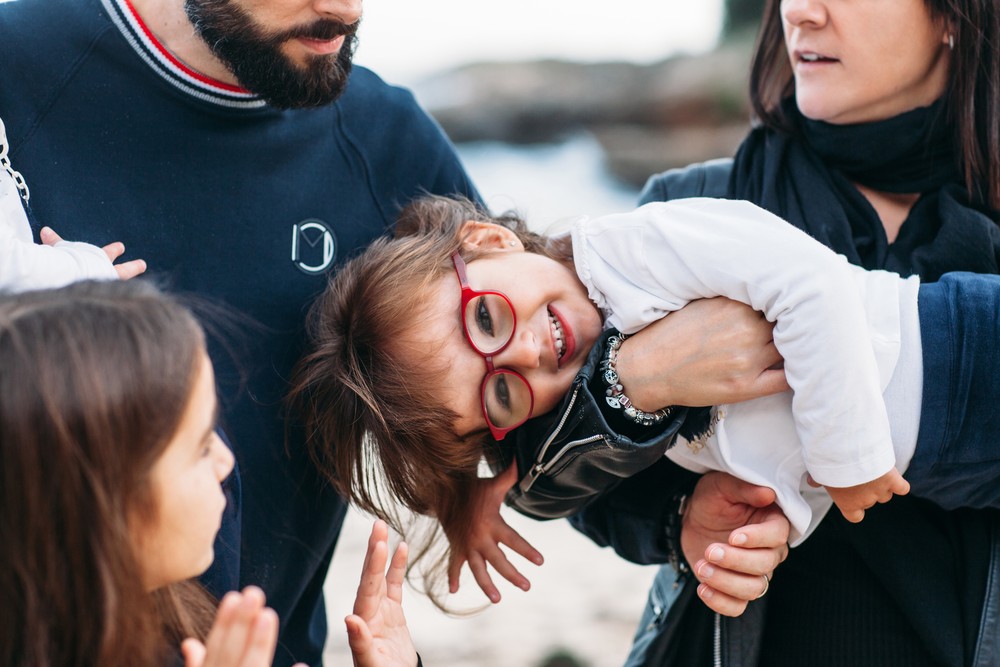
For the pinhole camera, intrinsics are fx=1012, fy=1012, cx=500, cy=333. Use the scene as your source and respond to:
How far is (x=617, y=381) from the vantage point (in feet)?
5.98

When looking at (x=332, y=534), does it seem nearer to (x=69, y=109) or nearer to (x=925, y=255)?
(x=69, y=109)

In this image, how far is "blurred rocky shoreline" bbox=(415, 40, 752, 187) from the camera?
11742 mm

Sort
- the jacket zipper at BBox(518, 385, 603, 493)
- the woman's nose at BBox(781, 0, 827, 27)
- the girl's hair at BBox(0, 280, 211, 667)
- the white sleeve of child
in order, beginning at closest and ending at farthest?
the girl's hair at BBox(0, 280, 211, 667) → the white sleeve of child → the jacket zipper at BBox(518, 385, 603, 493) → the woman's nose at BBox(781, 0, 827, 27)

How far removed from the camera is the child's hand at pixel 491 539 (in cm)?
212

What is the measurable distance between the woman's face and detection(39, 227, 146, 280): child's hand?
134 cm

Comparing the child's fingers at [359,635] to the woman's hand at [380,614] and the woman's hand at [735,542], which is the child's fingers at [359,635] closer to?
the woman's hand at [380,614]

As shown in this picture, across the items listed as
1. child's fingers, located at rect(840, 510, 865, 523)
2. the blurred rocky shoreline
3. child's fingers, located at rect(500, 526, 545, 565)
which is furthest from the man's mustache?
the blurred rocky shoreline

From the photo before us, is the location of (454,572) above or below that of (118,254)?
below

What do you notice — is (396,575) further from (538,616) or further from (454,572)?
(538,616)

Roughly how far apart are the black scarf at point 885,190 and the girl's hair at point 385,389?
684 mm

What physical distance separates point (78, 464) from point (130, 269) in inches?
24.9

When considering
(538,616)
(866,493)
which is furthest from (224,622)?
(538,616)

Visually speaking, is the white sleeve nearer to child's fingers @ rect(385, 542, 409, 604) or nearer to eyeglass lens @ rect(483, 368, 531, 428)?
eyeglass lens @ rect(483, 368, 531, 428)

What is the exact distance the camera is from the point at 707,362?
1.76m
